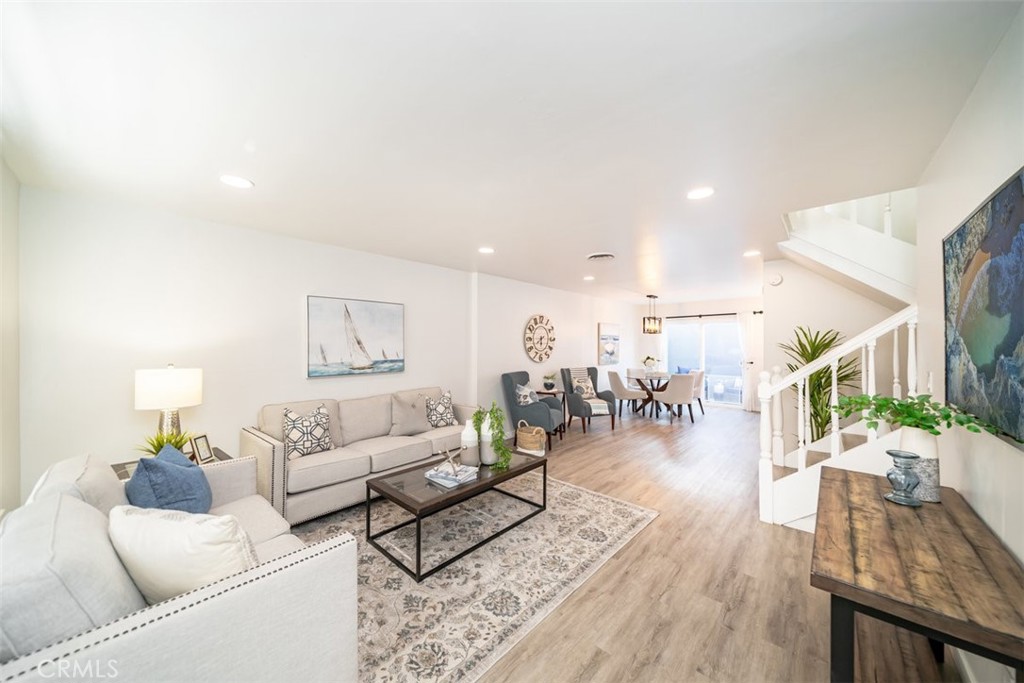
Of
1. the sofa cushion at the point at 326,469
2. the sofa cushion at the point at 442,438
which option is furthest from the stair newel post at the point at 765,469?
the sofa cushion at the point at 326,469

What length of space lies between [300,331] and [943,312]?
437cm

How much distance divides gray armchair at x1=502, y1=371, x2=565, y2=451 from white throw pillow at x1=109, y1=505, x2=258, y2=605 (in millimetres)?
3762

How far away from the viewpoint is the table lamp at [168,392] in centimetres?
235

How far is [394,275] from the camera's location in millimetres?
4094

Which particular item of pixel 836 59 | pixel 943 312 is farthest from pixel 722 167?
pixel 943 312

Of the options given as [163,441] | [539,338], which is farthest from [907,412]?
[539,338]

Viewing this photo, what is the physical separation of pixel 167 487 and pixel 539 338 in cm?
474

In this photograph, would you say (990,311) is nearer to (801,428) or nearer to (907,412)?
(907,412)

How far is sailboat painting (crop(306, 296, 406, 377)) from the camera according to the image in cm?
347

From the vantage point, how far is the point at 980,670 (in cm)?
132

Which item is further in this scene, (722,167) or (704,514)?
(704,514)

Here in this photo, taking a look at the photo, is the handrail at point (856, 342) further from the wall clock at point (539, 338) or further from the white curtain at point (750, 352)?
the white curtain at point (750, 352)

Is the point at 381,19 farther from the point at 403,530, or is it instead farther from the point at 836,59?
the point at 403,530

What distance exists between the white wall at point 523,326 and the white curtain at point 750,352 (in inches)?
105
